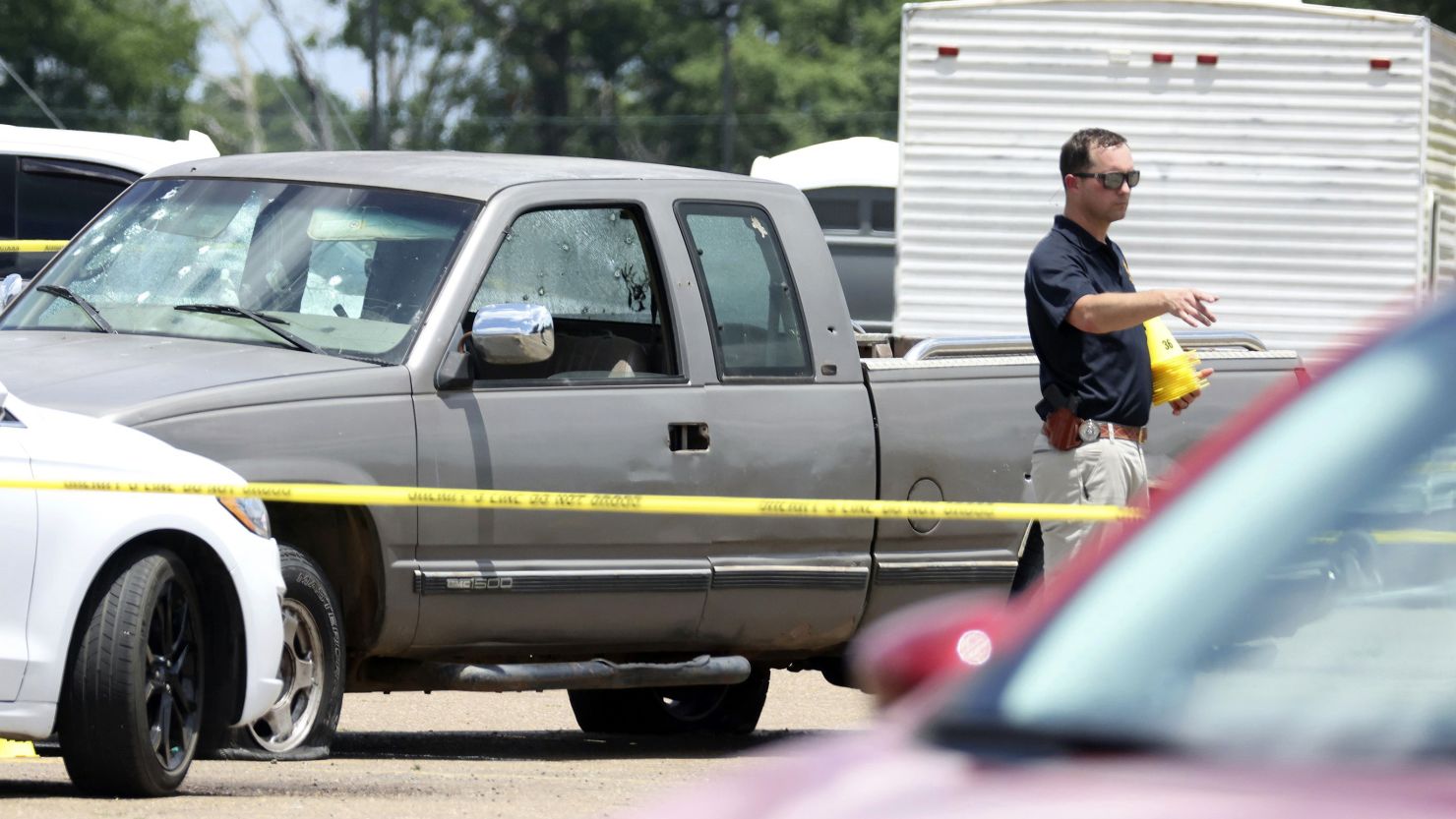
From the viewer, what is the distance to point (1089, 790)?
2.13 meters

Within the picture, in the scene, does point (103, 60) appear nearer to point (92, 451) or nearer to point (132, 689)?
point (92, 451)

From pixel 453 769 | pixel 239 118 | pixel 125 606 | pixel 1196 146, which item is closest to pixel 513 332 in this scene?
pixel 453 769

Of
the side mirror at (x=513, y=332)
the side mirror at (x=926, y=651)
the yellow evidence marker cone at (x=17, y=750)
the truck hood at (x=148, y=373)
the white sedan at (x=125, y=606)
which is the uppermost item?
the side mirror at (x=926, y=651)

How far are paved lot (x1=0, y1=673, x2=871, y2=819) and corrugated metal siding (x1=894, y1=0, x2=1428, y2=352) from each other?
5.43 metres

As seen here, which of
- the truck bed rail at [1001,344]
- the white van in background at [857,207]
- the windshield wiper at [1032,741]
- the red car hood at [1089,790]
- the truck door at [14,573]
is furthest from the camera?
the white van in background at [857,207]

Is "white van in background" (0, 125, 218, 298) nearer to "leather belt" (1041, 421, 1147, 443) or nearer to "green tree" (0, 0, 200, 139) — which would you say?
"leather belt" (1041, 421, 1147, 443)

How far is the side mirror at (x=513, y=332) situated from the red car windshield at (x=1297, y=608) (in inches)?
181

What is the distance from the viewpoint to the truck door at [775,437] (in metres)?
7.73

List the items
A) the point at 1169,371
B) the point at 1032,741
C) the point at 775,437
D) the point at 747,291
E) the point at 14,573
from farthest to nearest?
1. the point at 747,291
2. the point at 775,437
3. the point at 1169,371
4. the point at 14,573
5. the point at 1032,741

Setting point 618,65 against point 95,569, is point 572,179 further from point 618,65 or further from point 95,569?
point 618,65

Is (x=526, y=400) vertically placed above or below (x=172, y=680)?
above

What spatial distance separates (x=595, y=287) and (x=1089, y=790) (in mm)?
5796

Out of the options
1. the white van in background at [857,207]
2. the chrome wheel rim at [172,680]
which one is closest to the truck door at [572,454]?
the chrome wheel rim at [172,680]

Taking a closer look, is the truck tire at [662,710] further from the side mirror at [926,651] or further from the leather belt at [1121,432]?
the side mirror at [926,651]
